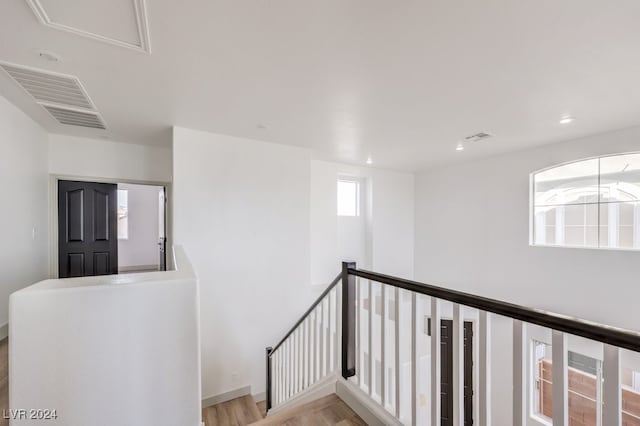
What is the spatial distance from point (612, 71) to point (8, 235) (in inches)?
223

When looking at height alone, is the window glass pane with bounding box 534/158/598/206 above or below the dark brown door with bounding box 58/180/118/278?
above

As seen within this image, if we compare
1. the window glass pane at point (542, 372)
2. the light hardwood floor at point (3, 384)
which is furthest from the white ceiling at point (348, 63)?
the window glass pane at point (542, 372)

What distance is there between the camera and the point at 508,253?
478 cm

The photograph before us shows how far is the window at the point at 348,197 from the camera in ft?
19.9

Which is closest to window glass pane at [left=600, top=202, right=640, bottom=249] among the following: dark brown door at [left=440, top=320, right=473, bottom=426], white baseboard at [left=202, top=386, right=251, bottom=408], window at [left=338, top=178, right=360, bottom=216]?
dark brown door at [left=440, top=320, right=473, bottom=426]

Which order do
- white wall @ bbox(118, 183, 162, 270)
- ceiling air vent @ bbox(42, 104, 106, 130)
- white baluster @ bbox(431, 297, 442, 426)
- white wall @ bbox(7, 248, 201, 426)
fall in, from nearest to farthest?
white wall @ bbox(7, 248, 201, 426), white baluster @ bbox(431, 297, 442, 426), ceiling air vent @ bbox(42, 104, 106, 130), white wall @ bbox(118, 183, 162, 270)

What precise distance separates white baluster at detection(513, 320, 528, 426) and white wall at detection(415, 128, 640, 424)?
376 centimetres

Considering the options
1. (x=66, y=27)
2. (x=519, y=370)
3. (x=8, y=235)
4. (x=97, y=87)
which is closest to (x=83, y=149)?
(x=8, y=235)

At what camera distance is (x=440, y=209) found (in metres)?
6.01

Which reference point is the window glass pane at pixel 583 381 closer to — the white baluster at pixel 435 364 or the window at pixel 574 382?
the window at pixel 574 382

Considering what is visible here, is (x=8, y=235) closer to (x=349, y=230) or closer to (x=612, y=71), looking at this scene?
(x=349, y=230)

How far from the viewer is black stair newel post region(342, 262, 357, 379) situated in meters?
2.18

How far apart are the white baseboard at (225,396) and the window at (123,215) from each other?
5.43 meters

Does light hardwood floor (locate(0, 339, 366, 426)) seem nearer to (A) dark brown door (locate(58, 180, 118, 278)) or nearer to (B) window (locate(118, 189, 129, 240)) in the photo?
(A) dark brown door (locate(58, 180, 118, 278))
